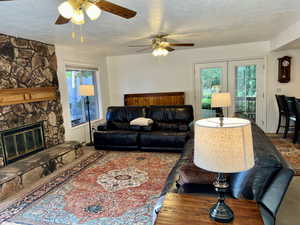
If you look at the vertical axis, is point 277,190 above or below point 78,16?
below

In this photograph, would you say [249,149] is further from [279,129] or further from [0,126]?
[279,129]

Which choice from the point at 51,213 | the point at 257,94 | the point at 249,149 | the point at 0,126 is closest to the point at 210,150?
the point at 249,149

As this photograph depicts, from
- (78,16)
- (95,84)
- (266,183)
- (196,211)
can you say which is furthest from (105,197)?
(95,84)

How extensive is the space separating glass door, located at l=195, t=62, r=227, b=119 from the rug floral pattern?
8.62 feet

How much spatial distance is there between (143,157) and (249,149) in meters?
3.24

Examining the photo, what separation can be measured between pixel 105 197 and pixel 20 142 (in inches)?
80.2

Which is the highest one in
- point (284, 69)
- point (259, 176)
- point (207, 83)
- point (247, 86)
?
point (284, 69)

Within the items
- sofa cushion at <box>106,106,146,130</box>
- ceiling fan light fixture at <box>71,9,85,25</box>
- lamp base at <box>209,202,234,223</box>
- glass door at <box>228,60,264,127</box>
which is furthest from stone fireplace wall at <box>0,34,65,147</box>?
glass door at <box>228,60,264,127</box>

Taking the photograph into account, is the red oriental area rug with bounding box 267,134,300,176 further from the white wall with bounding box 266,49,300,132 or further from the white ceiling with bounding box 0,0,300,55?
the white ceiling with bounding box 0,0,300,55

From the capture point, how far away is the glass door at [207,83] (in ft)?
19.4

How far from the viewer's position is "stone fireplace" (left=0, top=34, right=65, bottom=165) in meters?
3.56

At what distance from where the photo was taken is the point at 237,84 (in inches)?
230

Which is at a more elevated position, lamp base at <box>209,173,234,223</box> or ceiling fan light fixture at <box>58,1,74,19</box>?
ceiling fan light fixture at <box>58,1,74,19</box>

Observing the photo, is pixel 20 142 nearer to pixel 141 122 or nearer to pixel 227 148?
pixel 141 122
